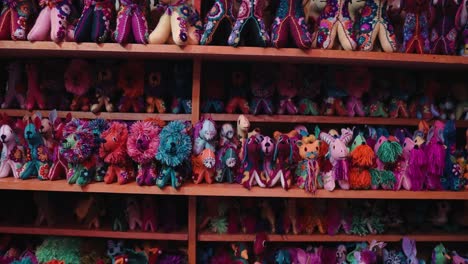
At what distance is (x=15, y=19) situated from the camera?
1.11m

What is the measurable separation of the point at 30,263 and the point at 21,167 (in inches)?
14.2

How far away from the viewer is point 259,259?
1.26 m

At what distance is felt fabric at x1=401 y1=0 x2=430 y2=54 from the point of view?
1.15 metres

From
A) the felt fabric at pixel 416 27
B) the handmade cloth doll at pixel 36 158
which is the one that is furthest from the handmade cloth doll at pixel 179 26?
the felt fabric at pixel 416 27

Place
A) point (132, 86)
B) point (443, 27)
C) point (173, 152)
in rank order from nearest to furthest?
1. point (173, 152)
2. point (443, 27)
3. point (132, 86)

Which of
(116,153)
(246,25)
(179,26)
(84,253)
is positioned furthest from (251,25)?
(84,253)

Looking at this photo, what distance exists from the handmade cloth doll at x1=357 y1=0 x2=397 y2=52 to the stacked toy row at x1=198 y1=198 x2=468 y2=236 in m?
0.60

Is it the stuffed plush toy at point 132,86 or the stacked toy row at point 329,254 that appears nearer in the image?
the stacked toy row at point 329,254

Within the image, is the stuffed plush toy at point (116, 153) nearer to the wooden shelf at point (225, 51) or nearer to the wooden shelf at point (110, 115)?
the wooden shelf at point (110, 115)

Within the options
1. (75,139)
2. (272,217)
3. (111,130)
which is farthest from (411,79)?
(75,139)

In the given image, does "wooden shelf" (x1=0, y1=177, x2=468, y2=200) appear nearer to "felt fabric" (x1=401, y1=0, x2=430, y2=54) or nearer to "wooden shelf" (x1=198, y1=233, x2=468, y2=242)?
"wooden shelf" (x1=198, y1=233, x2=468, y2=242)

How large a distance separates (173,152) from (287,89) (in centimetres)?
52

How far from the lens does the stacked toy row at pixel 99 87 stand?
1.29 meters

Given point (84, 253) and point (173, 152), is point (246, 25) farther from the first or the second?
point (84, 253)
